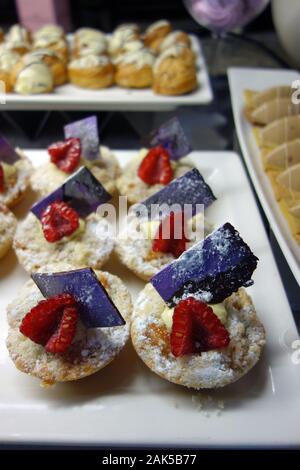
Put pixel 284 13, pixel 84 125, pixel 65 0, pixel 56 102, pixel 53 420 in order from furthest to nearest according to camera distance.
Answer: pixel 65 0
pixel 56 102
pixel 84 125
pixel 284 13
pixel 53 420

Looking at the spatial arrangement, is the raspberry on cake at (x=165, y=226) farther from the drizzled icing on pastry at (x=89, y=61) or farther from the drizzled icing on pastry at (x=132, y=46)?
the drizzled icing on pastry at (x=132, y=46)

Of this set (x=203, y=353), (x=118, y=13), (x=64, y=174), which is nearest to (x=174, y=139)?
(x=64, y=174)

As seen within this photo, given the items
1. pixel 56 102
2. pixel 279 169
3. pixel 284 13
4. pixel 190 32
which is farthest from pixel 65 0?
pixel 279 169

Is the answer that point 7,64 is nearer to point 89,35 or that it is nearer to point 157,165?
point 89,35

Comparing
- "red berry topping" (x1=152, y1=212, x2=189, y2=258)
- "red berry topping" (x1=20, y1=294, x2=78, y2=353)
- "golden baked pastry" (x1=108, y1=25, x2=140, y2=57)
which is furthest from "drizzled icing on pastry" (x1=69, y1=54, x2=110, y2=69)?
"red berry topping" (x1=20, y1=294, x2=78, y2=353)

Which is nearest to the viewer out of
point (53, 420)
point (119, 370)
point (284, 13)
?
point (53, 420)

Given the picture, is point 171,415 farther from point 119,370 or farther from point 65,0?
point 65,0

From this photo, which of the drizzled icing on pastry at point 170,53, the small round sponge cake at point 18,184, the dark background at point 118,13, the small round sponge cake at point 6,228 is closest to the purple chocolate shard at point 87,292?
the small round sponge cake at point 6,228
